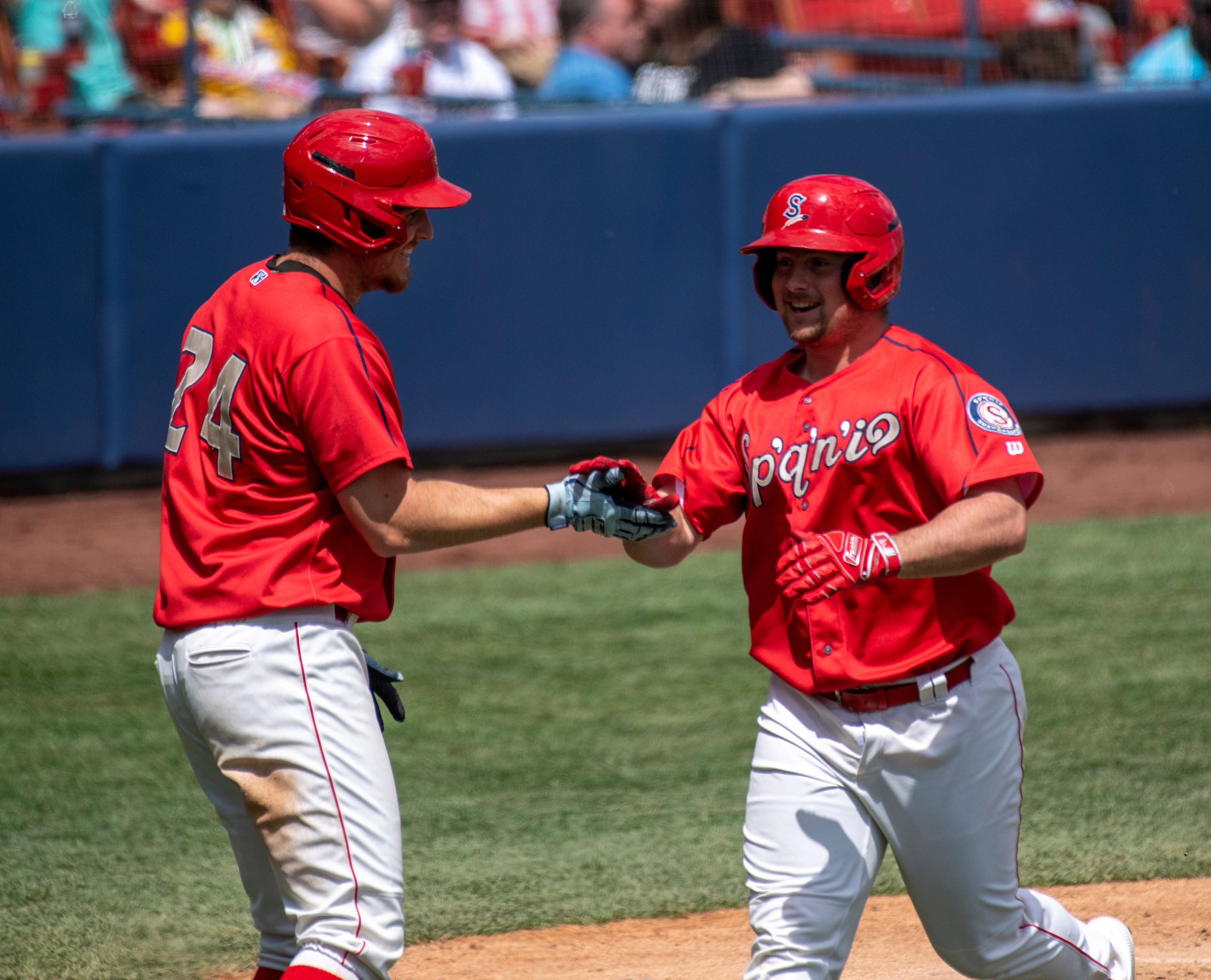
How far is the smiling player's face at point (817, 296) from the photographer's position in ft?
10.1

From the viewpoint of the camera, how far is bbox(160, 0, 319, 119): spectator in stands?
9125mm

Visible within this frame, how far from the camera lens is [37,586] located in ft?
25.2

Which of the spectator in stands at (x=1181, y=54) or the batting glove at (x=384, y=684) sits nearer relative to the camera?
the batting glove at (x=384, y=684)

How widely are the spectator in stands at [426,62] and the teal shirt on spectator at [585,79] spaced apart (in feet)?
→ 1.05

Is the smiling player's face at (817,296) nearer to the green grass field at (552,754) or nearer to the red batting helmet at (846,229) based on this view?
the red batting helmet at (846,229)

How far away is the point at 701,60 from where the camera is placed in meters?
9.67

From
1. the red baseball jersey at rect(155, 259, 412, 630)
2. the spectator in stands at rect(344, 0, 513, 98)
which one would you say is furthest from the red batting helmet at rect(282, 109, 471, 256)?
the spectator in stands at rect(344, 0, 513, 98)

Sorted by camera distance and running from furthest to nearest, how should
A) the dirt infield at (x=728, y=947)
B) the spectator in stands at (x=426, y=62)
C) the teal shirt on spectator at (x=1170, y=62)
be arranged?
the teal shirt on spectator at (x=1170, y=62), the spectator in stands at (x=426, y=62), the dirt infield at (x=728, y=947)

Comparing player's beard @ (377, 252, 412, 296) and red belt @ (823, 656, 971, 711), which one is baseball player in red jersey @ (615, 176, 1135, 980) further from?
player's beard @ (377, 252, 412, 296)

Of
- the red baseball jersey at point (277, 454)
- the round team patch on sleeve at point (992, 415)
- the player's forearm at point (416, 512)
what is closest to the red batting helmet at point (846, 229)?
the round team patch on sleeve at point (992, 415)

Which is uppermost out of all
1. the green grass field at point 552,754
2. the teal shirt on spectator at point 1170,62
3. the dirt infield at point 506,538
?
the teal shirt on spectator at point 1170,62

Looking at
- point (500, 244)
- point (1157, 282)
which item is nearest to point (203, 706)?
point (500, 244)

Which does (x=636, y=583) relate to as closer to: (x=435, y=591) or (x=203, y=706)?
(x=435, y=591)

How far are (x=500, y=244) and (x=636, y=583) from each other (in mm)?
2673
